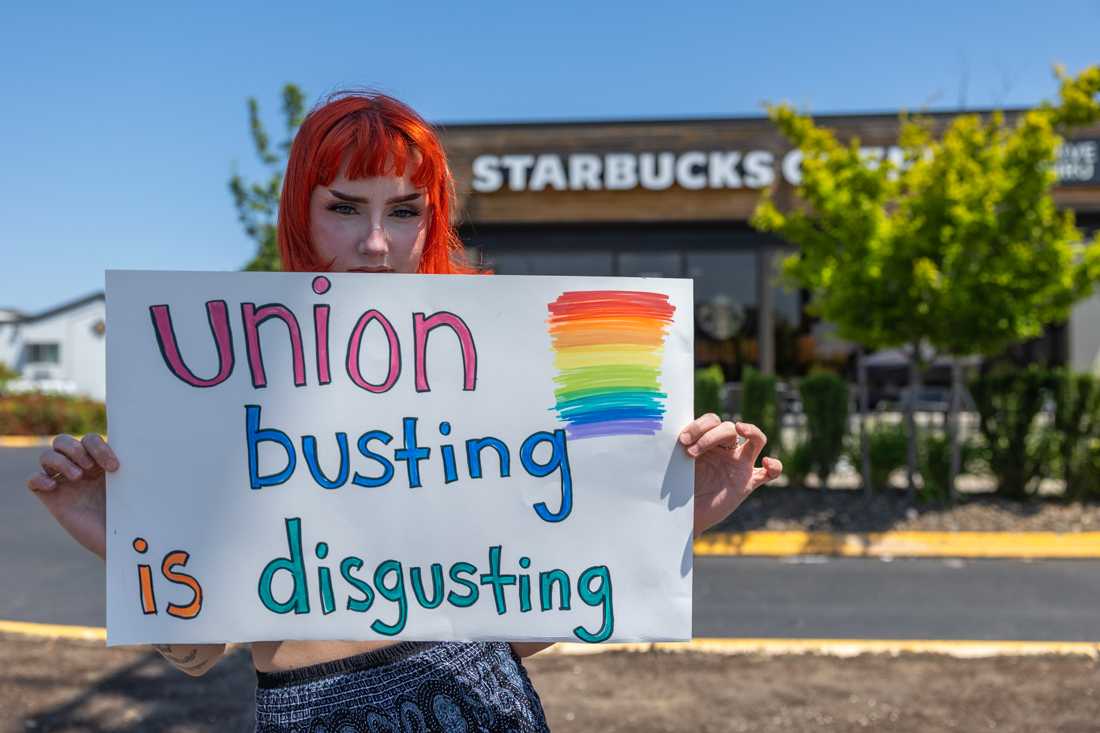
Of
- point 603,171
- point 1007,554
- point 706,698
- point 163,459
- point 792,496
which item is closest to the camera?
point 163,459

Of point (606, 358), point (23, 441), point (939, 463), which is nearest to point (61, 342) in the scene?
point (23, 441)

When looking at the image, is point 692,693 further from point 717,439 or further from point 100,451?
point 100,451

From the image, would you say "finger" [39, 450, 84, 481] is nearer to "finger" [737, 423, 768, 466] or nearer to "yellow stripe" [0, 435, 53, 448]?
"finger" [737, 423, 768, 466]

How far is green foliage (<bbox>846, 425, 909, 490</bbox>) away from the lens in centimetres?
978

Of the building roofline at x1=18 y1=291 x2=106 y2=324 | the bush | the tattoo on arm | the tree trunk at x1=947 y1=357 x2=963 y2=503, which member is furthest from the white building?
the tattoo on arm

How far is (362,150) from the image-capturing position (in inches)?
66.2

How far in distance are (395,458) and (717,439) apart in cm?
55

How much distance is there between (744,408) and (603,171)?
8034 mm

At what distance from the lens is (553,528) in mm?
1720

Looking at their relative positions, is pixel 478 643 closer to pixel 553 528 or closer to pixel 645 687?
pixel 553 528

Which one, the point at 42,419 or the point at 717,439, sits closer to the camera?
the point at 717,439

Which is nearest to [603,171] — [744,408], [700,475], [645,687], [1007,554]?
[744,408]

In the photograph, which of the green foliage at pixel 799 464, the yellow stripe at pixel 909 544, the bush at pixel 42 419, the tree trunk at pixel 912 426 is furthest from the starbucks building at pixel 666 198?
the bush at pixel 42 419

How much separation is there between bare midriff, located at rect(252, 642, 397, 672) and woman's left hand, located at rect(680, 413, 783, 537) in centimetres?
61
